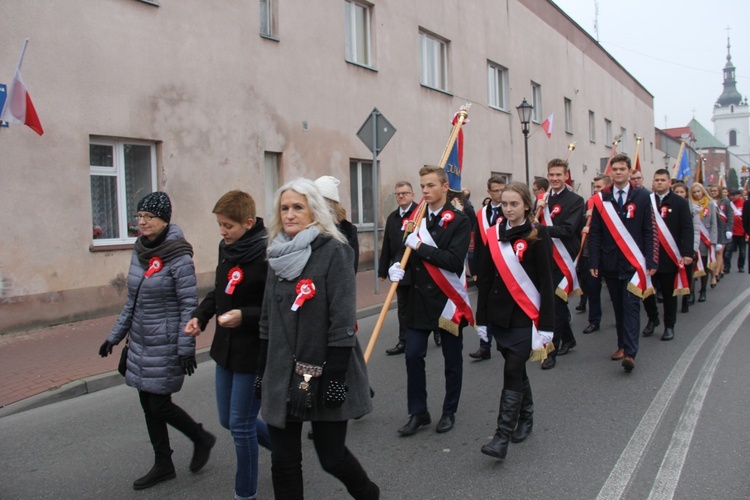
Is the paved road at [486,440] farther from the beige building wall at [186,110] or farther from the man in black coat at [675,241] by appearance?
the beige building wall at [186,110]

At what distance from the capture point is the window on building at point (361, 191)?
47.3 ft

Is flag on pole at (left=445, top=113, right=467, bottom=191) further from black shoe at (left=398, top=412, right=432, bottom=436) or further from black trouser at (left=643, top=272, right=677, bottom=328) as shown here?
black trouser at (left=643, top=272, right=677, bottom=328)

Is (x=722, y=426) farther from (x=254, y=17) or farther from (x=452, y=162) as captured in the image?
(x=254, y=17)

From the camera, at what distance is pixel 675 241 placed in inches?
310

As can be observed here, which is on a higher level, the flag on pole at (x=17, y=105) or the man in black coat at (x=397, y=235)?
the flag on pole at (x=17, y=105)

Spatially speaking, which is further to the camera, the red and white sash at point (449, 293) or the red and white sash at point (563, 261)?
the red and white sash at point (563, 261)

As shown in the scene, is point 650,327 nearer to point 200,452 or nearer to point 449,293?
point 449,293

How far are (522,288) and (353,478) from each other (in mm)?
1849

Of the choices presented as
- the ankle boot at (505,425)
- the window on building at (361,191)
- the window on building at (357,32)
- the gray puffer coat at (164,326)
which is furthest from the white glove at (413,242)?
the window on building at (357,32)

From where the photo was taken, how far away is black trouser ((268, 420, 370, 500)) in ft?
9.14

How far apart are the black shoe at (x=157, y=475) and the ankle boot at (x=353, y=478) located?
1.48 metres

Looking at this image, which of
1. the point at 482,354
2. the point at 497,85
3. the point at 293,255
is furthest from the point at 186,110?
the point at 497,85

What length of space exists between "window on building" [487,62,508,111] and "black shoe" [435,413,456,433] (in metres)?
17.6

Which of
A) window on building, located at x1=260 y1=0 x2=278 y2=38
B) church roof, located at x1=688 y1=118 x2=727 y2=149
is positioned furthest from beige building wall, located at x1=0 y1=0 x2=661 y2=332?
church roof, located at x1=688 y1=118 x2=727 y2=149
